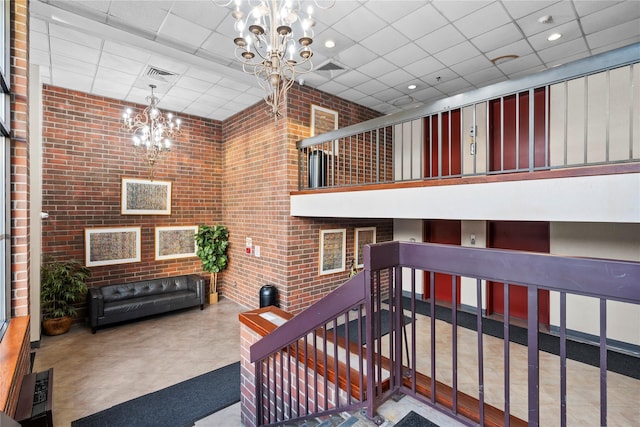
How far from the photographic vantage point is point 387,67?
4.23 meters

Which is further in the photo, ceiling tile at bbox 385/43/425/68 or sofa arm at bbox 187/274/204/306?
sofa arm at bbox 187/274/204/306

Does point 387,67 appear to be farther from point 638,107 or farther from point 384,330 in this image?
point 384,330

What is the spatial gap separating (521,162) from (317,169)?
323 cm

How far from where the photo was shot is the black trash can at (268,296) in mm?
4676

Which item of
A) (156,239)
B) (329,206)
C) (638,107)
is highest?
(638,107)

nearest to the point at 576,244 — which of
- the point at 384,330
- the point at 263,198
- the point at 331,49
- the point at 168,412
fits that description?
the point at 384,330

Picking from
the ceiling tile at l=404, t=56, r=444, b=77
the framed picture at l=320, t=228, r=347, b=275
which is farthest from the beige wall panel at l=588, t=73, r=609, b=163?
the framed picture at l=320, t=228, r=347, b=275

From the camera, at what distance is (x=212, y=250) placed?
589 centimetres

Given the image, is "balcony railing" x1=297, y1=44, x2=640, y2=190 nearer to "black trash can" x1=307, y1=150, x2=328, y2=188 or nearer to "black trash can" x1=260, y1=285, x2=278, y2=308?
"black trash can" x1=307, y1=150, x2=328, y2=188

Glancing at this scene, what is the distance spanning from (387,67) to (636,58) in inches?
108

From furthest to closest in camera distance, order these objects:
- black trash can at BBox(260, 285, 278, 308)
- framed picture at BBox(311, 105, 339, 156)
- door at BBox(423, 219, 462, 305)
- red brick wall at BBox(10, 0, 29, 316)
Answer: door at BBox(423, 219, 462, 305)
framed picture at BBox(311, 105, 339, 156)
black trash can at BBox(260, 285, 278, 308)
red brick wall at BBox(10, 0, 29, 316)

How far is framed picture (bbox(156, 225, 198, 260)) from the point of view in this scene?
18.4 ft

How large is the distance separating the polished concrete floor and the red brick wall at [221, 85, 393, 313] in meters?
1.05

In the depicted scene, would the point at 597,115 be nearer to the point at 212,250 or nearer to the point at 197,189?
the point at 212,250
